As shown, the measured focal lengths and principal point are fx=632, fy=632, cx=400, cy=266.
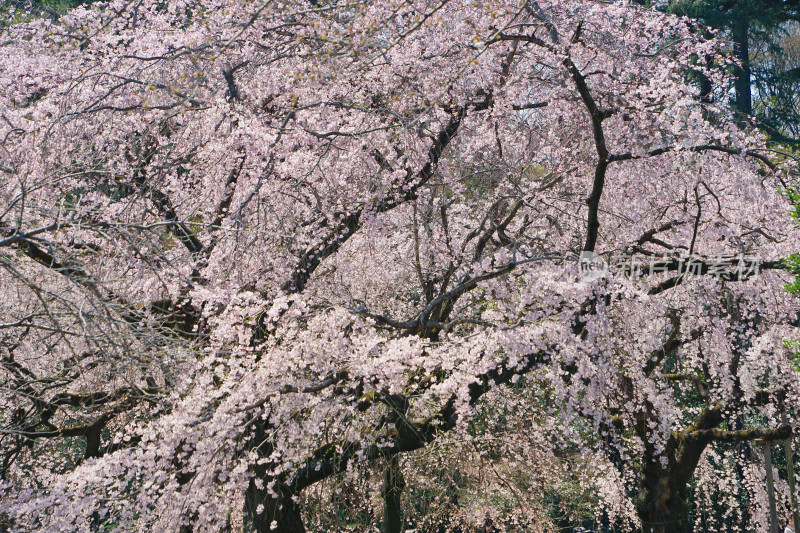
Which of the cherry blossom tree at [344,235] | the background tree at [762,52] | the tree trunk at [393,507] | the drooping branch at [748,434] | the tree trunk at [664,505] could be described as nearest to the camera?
the cherry blossom tree at [344,235]

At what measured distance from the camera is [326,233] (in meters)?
7.07

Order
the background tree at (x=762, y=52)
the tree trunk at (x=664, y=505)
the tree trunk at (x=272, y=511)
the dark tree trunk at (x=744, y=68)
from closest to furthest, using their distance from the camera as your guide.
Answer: the tree trunk at (x=272, y=511)
the tree trunk at (x=664, y=505)
the background tree at (x=762, y=52)
the dark tree trunk at (x=744, y=68)

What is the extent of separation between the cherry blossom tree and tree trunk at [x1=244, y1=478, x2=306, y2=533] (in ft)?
0.09

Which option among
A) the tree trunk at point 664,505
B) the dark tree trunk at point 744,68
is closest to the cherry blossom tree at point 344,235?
the tree trunk at point 664,505

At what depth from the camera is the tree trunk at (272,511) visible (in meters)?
6.75

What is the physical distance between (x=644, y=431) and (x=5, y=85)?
9.78 metres

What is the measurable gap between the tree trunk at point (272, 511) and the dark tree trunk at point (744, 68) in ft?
49.3

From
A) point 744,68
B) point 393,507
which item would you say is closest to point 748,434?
point 393,507

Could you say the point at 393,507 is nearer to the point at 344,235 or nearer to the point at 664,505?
the point at 344,235

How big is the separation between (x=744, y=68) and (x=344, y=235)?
14.4 m

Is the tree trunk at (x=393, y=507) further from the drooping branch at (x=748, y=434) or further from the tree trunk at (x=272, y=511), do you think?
the drooping branch at (x=748, y=434)

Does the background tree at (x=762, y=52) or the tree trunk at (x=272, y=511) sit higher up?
the background tree at (x=762, y=52)

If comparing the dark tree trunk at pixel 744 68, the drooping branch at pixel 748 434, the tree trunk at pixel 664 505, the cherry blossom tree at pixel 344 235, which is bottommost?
the tree trunk at pixel 664 505

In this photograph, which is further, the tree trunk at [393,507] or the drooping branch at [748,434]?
the drooping branch at [748,434]
